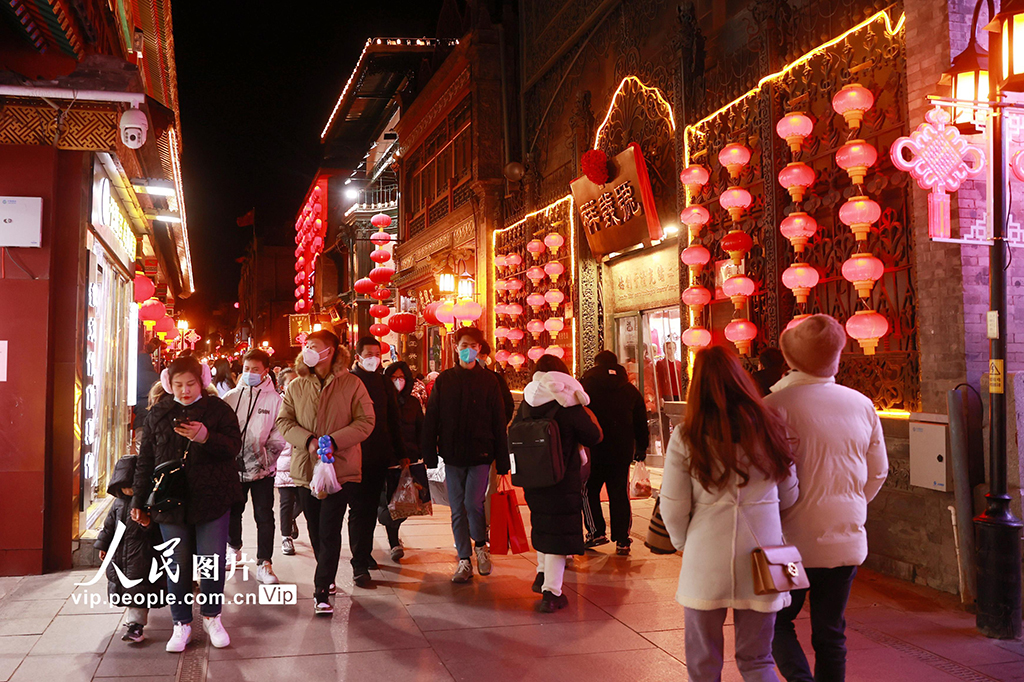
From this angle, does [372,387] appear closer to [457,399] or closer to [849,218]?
[457,399]

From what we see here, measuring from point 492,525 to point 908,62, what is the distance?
17.8 feet

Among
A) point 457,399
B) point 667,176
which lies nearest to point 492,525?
point 457,399

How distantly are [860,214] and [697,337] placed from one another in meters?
3.01

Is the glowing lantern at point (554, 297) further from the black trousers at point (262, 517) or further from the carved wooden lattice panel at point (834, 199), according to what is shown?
the black trousers at point (262, 517)

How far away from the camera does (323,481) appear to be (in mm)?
6195

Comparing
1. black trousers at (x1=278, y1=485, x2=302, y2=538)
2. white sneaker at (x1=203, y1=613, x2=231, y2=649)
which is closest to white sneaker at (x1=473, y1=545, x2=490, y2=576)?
black trousers at (x1=278, y1=485, x2=302, y2=538)

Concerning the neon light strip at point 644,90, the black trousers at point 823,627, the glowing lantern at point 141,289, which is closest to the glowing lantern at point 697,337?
the neon light strip at point 644,90

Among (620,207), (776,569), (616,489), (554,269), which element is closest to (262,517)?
(616,489)

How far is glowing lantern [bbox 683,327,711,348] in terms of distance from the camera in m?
10.0

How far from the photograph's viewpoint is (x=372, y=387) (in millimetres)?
7207

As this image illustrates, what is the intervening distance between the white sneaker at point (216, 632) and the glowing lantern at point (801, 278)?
5996 millimetres

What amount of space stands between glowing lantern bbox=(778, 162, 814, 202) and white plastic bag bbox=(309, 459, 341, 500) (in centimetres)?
531

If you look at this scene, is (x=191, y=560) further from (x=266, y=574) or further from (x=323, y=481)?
(x=266, y=574)

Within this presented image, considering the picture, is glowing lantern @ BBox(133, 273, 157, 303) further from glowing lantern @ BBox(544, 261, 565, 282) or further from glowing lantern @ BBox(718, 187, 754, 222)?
glowing lantern @ BBox(718, 187, 754, 222)
